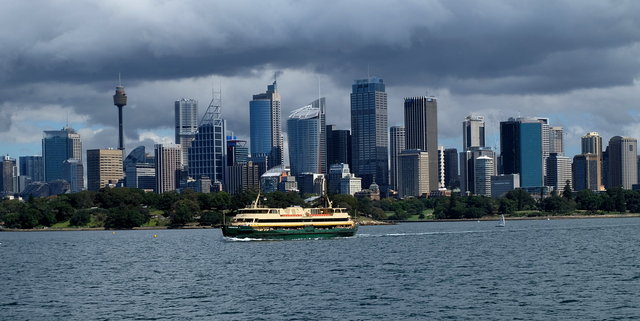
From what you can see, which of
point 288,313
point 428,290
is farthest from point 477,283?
point 288,313

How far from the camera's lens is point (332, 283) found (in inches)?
4422

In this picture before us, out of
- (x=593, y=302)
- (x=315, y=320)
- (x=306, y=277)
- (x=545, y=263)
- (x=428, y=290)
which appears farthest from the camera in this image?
(x=545, y=263)

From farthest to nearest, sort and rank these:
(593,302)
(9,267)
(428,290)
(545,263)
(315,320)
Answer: (9,267) < (545,263) < (428,290) < (593,302) < (315,320)

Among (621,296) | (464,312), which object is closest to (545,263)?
(621,296)

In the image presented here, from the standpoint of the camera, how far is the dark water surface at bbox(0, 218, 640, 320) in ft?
294

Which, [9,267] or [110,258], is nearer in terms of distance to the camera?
[9,267]

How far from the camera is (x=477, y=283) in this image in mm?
109188

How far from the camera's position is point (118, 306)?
95.7 metres

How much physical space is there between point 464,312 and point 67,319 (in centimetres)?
3307

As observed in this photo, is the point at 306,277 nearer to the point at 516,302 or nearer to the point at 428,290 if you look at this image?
the point at 428,290

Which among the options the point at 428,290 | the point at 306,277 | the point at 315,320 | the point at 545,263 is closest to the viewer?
the point at 315,320

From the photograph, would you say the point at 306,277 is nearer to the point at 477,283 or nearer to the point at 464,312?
the point at 477,283

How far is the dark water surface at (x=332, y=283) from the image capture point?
89.6 m

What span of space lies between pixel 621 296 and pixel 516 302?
418 inches
